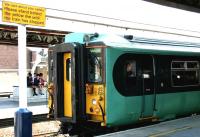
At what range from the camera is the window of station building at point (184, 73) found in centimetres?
1251

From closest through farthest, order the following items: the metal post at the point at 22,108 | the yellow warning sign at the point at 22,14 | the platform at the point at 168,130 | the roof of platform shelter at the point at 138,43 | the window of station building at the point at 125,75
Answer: the yellow warning sign at the point at 22,14 → the metal post at the point at 22,108 → the platform at the point at 168,130 → the window of station building at the point at 125,75 → the roof of platform shelter at the point at 138,43

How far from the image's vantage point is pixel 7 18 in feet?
26.6

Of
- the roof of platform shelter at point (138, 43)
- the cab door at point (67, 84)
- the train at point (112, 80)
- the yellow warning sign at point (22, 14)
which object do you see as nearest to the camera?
the yellow warning sign at point (22, 14)

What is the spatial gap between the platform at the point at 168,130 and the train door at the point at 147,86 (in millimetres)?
566

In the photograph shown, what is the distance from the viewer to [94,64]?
1073cm

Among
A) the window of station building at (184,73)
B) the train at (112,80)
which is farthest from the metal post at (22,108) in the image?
the window of station building at (184,73)

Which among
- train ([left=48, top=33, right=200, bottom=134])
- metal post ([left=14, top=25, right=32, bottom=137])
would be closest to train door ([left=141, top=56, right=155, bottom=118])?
train ([left=48, top=33, right=200, bottom=134])

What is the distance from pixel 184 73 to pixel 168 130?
2895 millimetres

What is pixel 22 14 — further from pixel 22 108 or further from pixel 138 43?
pixel 138 43

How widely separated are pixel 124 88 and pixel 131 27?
532 inches

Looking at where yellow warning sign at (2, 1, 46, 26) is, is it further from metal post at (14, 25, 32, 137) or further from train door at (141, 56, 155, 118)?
train door at (141, 56, 155, 118)

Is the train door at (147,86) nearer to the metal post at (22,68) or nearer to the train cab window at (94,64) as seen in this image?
the train cab window at (94,64)

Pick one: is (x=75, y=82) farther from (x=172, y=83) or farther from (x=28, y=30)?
(x=28, y=30)

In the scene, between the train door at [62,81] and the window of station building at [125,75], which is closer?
the window of station building at [125,75]
